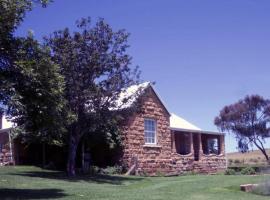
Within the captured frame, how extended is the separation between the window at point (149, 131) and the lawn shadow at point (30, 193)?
1452 cm

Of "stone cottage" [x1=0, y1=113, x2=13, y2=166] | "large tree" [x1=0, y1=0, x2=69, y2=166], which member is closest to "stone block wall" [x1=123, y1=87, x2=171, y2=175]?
"stone cottage" [x1=0, y1=113, x2=13, y2=166]

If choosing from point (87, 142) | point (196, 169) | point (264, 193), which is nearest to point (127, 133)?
point (87, 142)

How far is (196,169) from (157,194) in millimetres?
19001

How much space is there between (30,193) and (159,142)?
657 inches

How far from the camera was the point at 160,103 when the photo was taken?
31344 mm

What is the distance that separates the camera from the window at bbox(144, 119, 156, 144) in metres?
30.1

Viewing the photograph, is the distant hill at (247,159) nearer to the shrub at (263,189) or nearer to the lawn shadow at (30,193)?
the shrub at (263,189)

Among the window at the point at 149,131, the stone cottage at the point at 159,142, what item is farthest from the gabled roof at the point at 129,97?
the window at the point at 149,131

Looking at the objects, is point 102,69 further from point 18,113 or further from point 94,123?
point 18,113

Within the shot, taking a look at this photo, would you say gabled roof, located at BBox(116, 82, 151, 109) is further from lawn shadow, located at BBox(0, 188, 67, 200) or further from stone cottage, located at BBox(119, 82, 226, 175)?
lawn shadow, located at BBox(0, 188, 67, 200)

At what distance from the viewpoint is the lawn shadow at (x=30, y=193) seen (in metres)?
13.9

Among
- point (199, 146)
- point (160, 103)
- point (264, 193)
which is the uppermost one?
point (160, 103)

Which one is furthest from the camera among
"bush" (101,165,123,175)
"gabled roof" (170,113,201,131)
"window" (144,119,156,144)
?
"gabled roof" (170,113,201,131)

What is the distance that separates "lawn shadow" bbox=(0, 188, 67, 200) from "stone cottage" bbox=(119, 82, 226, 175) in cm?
957
